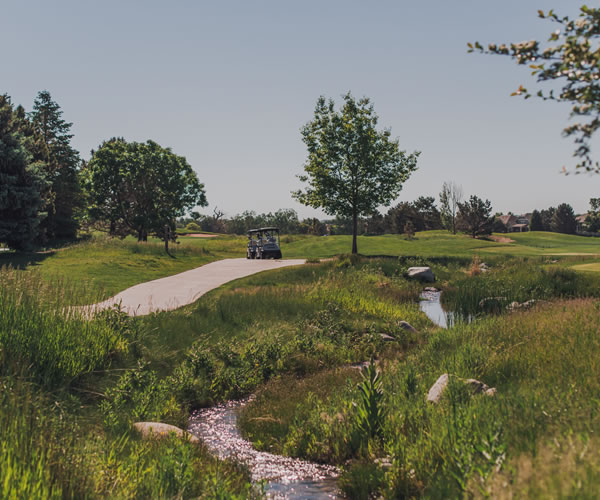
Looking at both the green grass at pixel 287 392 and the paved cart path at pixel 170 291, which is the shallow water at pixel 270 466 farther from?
the paved cart path at pixel 170 291

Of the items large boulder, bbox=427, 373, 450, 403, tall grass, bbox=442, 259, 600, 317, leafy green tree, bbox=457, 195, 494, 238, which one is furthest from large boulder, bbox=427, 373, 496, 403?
leafy green tree, bbox=457, 195, 494, 238

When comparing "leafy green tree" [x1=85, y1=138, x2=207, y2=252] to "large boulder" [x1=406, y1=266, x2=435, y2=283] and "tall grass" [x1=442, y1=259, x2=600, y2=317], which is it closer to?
"large boulder" [x1=406, y1=266, x2=435, y2=283]

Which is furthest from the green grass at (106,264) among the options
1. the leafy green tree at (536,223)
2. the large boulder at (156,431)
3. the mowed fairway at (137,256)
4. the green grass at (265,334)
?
the leafy green tree at (536,223)

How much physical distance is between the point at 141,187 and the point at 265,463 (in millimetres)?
46007

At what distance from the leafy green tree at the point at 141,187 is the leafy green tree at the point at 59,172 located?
9.83 ft

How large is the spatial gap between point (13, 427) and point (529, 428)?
14.6ft

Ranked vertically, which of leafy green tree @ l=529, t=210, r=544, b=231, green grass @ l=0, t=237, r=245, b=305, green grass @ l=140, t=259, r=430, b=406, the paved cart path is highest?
leafy green tree @ l=529, t=210, r=544, b=231

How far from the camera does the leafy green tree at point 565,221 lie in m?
95.2

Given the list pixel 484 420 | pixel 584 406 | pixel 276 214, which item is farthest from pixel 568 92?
pixel 276 214

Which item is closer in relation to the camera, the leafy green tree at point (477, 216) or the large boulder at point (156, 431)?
the large boulder at point (156, 431)

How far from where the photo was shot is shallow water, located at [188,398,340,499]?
5.18 m

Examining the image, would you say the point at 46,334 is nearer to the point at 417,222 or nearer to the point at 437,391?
the point at 437,391

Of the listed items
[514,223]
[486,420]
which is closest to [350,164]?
[486,420]

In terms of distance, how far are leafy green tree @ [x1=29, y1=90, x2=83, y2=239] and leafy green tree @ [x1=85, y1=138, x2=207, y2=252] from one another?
300 cm
